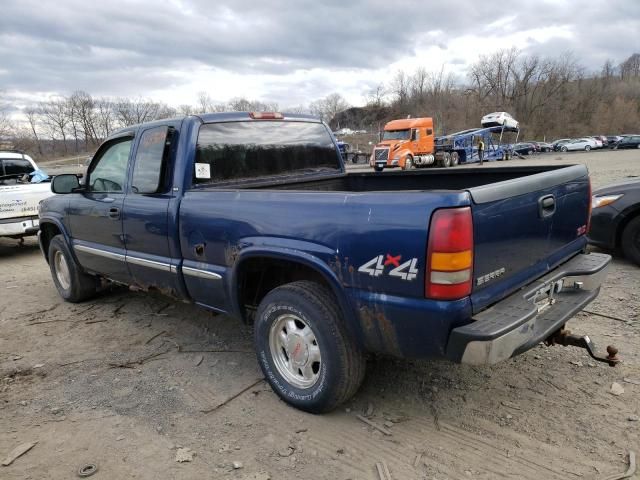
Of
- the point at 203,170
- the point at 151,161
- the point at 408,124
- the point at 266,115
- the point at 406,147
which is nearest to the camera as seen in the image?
the point at 203,170

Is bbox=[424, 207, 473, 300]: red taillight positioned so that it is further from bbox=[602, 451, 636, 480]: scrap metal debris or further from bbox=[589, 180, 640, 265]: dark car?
bbox=[589, 180, 640, 265]: dark car

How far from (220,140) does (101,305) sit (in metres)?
2.80

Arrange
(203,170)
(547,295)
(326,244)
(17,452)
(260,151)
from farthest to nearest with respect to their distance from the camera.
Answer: (260,151) < (203,170) < (547,295) < (17,452) < (326,244)

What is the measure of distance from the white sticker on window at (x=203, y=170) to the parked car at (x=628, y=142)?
57.2 metres

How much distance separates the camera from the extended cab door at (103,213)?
4.12 metres

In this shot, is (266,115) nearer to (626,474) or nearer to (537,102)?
(626,474)

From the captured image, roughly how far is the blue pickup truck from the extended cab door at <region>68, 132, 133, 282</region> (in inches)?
0.8

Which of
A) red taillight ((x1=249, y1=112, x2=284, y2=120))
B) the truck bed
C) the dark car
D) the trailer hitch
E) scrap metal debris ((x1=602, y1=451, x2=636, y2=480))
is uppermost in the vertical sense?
red taillight ((x1=249, y1=112, x2=284, y2=120))

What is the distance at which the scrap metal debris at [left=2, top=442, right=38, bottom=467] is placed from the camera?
2603 mm

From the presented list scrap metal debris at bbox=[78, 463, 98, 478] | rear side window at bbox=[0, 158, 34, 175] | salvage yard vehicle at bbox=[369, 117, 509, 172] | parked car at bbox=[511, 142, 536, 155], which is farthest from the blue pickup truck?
parked car at bbox=[511, 142, 536, 155]

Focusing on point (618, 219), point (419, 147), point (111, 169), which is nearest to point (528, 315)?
point (111, 169)

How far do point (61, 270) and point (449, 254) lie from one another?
16.3 feet

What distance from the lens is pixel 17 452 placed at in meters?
2.68

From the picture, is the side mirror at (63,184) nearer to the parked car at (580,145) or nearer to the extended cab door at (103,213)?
the extended cab door at (103,213)
